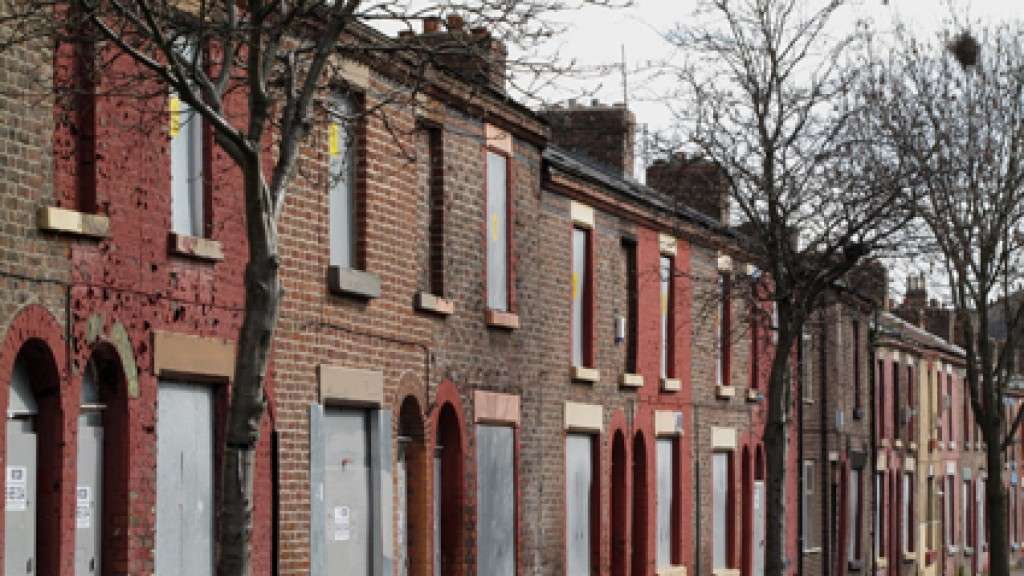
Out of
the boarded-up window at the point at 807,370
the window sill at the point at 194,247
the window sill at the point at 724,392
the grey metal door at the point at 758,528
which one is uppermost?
the window sill at the point at 194,247

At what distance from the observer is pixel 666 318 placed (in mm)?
31016

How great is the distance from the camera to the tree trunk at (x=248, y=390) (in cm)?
1242

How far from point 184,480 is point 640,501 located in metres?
13.8

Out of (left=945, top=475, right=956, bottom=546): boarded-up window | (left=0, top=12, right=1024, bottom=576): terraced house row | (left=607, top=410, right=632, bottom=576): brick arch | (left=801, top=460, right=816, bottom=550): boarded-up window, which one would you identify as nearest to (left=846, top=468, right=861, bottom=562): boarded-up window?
(left=801, top=460, right=816, bottom=550): boarded-up window

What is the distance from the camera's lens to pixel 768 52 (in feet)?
79.8

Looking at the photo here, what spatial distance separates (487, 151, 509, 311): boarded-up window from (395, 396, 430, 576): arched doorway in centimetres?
276

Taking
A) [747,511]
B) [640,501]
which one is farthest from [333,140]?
[747,511]

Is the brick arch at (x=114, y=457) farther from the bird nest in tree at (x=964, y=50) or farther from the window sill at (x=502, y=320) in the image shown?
the bird nest in tree at (x=964, y=50)

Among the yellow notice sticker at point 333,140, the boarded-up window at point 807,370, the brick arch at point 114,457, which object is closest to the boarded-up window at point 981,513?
the boarded-up window at point 807,370

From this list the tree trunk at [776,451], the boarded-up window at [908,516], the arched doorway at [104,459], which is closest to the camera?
the arched doorway at [104,459]

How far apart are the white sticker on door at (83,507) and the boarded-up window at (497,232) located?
9.20m

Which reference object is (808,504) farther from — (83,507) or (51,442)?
(51,442)

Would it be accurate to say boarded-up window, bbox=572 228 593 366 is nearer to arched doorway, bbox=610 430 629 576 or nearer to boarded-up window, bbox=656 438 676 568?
arched doorway, bbox=610 430 629 576

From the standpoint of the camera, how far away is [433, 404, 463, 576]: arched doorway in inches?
867
